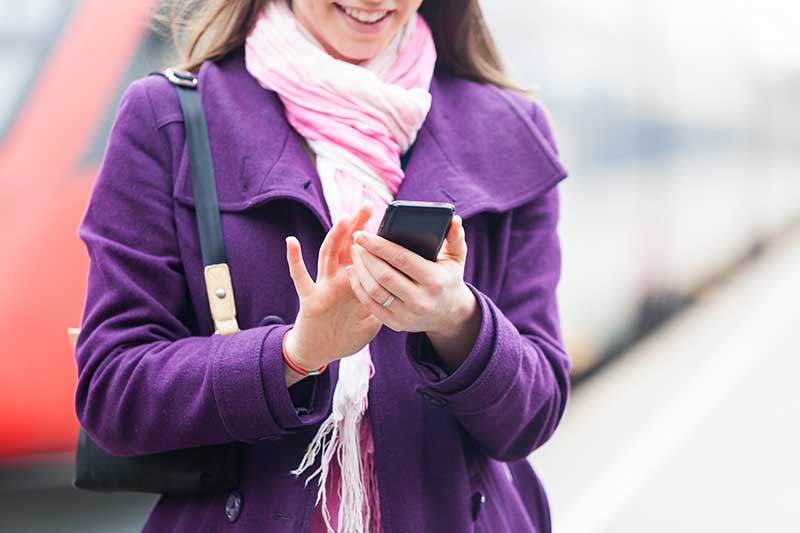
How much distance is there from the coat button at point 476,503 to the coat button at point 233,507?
32 centimetres

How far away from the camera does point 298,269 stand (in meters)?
1.27

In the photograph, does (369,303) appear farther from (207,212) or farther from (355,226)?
(207,212)

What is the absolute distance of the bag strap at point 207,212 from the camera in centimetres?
141

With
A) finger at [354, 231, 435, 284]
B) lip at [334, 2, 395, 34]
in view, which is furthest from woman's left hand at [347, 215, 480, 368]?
lip at [334, 2, 395, 34]

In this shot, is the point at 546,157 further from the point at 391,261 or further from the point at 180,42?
the point at 180,42

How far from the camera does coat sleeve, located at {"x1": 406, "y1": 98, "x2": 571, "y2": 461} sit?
1.36 meters

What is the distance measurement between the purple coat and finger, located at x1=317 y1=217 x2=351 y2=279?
0.12 meters

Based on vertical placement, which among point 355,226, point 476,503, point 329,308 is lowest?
point 476,503

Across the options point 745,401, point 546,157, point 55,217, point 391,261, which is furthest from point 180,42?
point 745,401

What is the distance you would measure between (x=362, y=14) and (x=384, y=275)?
48 centimetres

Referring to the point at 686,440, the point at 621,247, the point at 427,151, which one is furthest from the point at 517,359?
the point at 621,247

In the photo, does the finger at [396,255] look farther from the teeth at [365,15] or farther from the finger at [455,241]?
the teeth at [365,15]

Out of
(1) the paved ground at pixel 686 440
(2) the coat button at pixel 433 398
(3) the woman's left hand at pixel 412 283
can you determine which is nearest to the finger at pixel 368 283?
(3) the woman's left hand at pixel 412 283

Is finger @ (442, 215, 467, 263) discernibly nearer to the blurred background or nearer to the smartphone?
the smartphone
